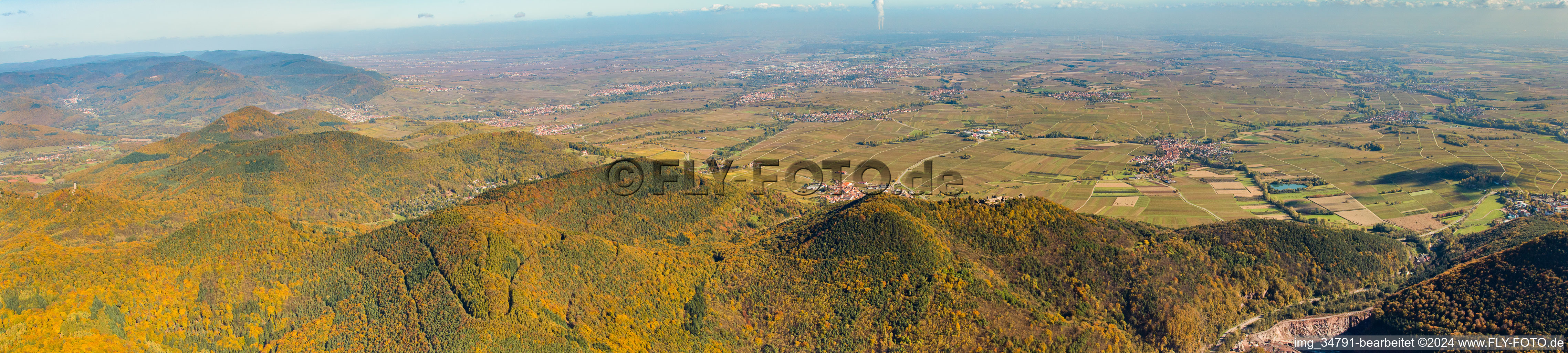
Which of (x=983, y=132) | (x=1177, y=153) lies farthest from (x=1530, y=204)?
(x=983, y=132)

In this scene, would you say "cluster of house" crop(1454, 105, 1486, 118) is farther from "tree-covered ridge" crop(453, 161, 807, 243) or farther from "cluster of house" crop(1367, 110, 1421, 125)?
"tree-covered ridge" crop(453, 161, 807, 243)

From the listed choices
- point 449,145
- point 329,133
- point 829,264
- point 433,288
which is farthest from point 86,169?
point 829,264

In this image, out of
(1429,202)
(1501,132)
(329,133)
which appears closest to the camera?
(1429,202)

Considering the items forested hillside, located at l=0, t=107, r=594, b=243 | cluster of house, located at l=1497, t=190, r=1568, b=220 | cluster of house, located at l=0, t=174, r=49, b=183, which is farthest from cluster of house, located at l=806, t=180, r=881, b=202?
cluster of house, located at l=0, t=174, r=49, b=183

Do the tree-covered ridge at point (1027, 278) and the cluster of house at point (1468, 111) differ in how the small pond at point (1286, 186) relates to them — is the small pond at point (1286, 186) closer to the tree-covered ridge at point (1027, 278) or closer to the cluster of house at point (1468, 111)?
the tree-covered ridge at point (1027, 278)

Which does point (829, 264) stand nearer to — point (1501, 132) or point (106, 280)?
point (106, 280)
